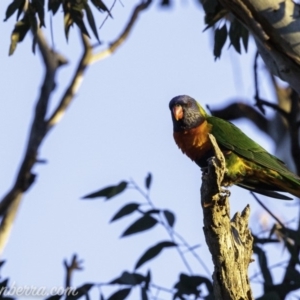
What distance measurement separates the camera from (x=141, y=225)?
4.34 meters

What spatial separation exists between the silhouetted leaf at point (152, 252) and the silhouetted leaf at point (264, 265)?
18.3 inches

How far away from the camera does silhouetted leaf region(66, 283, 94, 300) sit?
4.18 meters

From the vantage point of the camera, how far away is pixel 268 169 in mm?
3996

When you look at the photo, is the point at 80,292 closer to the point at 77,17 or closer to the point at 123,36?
the point at 77,17

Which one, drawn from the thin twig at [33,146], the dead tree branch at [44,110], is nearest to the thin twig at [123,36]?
the dead tree branch at [44,110]

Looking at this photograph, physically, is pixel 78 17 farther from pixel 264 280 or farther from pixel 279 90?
pixel 279 90

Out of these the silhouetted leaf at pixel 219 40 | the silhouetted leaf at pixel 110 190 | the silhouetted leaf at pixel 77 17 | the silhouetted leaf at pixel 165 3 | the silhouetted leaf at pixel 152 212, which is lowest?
the silhouetted leaf at pixel 152 212

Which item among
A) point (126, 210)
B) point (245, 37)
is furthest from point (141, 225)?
point (245, 37)

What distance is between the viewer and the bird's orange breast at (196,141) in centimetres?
398

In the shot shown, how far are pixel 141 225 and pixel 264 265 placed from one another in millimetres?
674

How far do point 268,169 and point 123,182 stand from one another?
836mm

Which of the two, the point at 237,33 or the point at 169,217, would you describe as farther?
the point at 237,33

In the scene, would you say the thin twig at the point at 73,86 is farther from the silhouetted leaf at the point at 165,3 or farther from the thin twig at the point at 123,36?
the silhouetted leaf at the point at 165,3

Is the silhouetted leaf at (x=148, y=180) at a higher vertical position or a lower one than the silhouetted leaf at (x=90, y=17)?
lower
